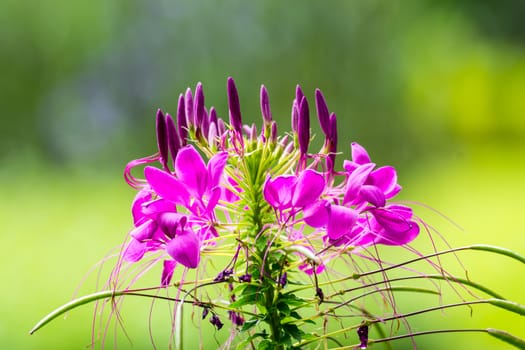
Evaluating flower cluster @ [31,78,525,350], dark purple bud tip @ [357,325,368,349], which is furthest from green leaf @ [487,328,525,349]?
dark purple bud tip @ [357,325,368,349]

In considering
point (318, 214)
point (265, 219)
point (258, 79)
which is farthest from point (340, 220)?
point (258, 79)

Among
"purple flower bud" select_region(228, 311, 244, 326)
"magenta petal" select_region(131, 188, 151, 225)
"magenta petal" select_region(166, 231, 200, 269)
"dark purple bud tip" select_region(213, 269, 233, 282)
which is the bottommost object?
"purple flower bud" select_region(228, 311, 244, 326)

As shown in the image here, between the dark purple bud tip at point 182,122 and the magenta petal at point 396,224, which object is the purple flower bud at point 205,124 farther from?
the magenta petal at point 396,224

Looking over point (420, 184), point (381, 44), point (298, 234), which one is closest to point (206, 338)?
point (298, 234)

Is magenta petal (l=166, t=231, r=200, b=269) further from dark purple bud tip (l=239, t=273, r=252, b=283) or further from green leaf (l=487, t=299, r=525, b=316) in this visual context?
green leaf (l=487, t=299, r=525, b=316)

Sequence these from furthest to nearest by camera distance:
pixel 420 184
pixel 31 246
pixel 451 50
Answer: pixel 451 50 < pixel 420 184 < pixel 31 246

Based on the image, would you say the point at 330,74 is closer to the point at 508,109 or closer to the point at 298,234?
the point at 508,109
